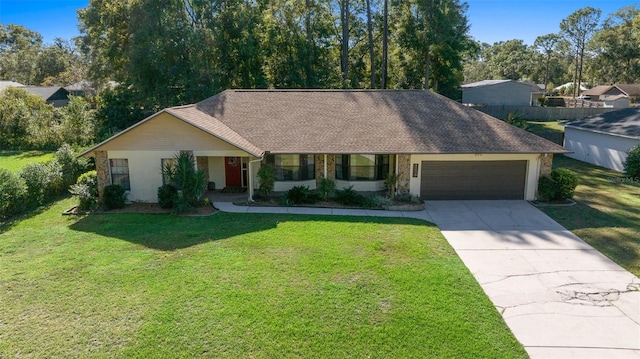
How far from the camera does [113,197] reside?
50.8 ft

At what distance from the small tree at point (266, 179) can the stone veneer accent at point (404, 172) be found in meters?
5.10

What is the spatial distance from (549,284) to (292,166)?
10.7 m

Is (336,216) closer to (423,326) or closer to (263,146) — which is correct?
(263,146)

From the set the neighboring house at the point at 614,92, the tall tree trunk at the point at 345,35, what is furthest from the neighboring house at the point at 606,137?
the neighboring house at the point at 614,92

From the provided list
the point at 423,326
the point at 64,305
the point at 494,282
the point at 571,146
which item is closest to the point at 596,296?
the point at 494,282

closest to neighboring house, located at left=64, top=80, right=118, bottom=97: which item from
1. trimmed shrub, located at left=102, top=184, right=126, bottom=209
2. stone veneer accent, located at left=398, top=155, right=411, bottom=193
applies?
trimmed shrub, located at left=102, top=184, right=126, bottom=209

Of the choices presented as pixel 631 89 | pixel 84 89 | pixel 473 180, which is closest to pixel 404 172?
pixel 473 180

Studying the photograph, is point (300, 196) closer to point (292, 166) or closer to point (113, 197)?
point (292, 166)

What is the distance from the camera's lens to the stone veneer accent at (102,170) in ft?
52.3

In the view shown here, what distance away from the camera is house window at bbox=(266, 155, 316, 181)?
17.5 metres

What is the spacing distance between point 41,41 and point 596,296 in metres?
110

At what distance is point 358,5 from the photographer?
35250 mm

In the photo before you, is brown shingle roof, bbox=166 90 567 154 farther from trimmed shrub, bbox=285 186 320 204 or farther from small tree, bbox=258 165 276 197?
trimmed shrub, bbox=285 186 320 204

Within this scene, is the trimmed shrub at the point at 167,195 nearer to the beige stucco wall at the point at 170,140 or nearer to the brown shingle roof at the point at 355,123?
the beige stucco wall at the point at 170,140
